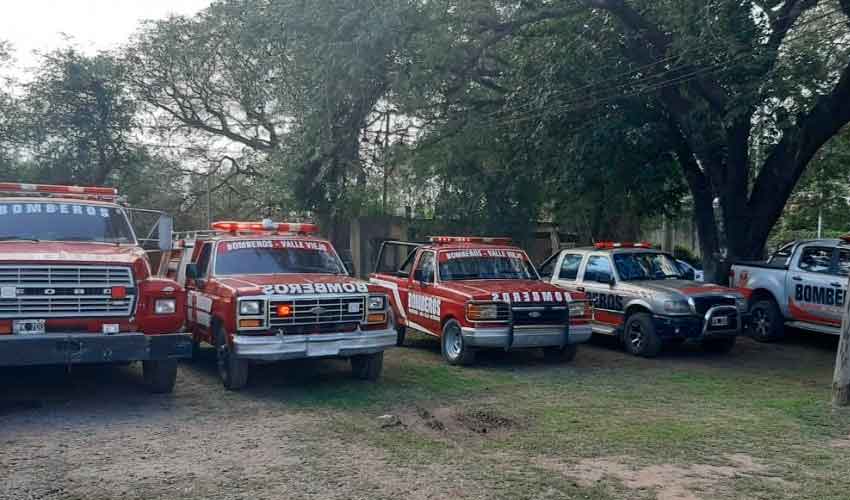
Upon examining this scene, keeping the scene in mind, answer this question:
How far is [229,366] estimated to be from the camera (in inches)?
381

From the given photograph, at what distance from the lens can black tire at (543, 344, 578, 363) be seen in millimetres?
12164

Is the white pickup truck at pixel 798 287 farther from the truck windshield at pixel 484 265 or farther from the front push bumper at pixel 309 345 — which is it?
the front push bumper at pixel 309 345

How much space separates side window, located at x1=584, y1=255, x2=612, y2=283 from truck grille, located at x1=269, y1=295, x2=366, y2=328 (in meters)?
5.29

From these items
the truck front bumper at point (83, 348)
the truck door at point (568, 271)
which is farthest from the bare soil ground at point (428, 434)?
the truck door at point (568, 271)

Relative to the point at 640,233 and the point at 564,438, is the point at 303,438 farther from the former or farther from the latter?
the point at 640,233

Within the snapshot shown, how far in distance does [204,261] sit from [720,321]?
7.70m

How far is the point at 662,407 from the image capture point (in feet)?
29.6

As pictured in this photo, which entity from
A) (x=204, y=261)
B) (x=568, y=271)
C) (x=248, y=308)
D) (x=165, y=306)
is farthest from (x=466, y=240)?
(x=165, y=306)

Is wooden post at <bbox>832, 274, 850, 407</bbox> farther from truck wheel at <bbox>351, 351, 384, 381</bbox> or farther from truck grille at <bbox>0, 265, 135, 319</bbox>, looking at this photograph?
truck grille at <bbox>0, 265, 135, 319</bbox>

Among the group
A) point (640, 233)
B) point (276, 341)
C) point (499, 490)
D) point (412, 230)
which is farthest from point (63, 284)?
point (640, 233)

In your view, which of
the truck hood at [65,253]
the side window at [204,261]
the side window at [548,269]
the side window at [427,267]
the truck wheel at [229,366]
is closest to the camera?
the truck hood at [65,253]

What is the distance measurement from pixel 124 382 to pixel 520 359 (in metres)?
5.68

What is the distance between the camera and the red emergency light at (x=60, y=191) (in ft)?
32.6

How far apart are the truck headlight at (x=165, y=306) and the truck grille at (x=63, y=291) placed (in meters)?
0.25
